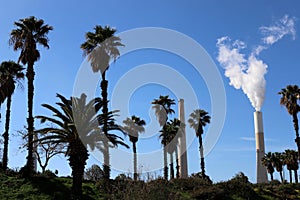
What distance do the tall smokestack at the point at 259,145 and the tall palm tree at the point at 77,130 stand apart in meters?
45.9

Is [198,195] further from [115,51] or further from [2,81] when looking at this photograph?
[2,81]

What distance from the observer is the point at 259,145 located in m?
75.1

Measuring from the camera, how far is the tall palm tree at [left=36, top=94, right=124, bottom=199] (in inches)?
1228

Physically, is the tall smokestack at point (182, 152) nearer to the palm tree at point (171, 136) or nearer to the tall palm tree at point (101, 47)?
the palm tree at point (171, 136)

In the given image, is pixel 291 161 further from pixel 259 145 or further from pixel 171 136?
pixel 171 136

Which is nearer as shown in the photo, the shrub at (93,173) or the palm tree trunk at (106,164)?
the palm tree trunk at (106,164)

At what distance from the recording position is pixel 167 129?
62.2m

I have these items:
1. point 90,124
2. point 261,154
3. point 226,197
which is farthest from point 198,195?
point 261,154

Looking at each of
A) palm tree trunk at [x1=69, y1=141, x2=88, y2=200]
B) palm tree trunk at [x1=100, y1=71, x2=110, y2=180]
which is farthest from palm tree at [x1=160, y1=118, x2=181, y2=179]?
palm tree trunk at [x1=69, y1=141, x2=88, y2=200]

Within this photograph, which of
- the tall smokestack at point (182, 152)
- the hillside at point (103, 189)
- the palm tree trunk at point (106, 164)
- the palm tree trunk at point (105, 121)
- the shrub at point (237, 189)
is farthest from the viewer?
the tall smokestack at point (182, 152)

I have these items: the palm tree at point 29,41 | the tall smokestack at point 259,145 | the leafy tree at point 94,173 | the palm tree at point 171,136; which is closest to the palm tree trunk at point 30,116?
the palm tree at point 29,41

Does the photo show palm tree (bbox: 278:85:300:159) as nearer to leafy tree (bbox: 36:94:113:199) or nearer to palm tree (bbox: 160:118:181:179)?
palm tree (bbox: 160:118:181:179)

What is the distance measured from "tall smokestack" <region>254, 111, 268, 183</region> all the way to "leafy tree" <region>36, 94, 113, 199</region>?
46288 mm

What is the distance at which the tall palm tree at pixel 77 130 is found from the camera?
3119cm
